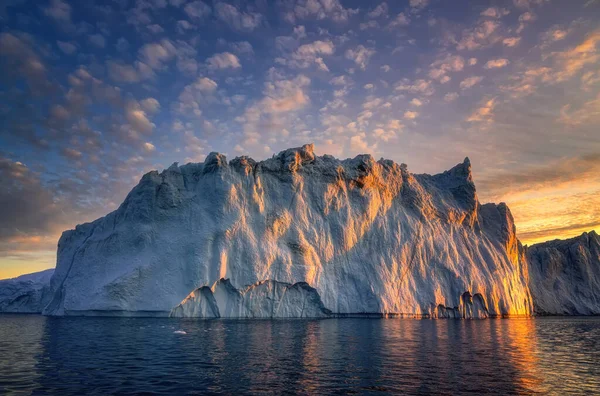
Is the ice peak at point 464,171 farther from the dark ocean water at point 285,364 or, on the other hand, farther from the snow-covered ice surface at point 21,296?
the snow-covered ice surface at point 21,296

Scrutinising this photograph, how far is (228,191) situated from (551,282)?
2256 inches

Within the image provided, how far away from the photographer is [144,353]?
15969mm

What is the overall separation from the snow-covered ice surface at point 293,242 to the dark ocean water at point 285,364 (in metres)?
13.2

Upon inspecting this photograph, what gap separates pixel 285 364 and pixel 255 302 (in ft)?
77.0

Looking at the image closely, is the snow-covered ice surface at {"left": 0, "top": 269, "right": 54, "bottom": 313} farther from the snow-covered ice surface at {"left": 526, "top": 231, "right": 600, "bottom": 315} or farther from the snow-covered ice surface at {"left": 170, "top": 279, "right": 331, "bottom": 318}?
the snow-covered ice surface at {"left": 526, "top": 231, "right": 600, "bottom": 315}

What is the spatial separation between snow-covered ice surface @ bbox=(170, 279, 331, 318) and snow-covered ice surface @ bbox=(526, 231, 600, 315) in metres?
44.1

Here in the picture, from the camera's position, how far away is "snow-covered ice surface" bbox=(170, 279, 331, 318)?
35.3 meters

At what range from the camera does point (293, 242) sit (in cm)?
3956

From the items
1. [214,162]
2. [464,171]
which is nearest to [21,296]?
[214,162]

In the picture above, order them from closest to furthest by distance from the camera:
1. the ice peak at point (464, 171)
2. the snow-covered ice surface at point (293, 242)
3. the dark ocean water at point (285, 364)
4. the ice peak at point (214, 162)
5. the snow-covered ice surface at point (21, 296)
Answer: the dark ocean water at point (285, 364), the snow-covered ice surface at point (293, 242), the ice peak at point (214, 162), the ice peak at point (464, 171), the snow-covered ice surface at point (21, 296)

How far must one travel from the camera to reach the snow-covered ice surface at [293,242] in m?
35.6

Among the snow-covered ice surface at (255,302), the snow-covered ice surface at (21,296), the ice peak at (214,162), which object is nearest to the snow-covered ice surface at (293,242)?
the ice peak at (214,162)

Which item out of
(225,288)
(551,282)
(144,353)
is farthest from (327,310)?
(551,282)

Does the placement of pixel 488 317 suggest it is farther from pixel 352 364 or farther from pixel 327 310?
pixel 352 364
